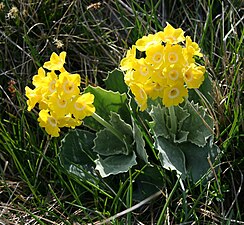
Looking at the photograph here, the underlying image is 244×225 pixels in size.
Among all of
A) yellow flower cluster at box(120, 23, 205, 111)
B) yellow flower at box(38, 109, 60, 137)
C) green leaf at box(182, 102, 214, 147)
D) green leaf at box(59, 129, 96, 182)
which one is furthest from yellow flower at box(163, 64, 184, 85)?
green leaf at box(59, 129, 96, 182)

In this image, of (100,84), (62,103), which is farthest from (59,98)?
(100,84)

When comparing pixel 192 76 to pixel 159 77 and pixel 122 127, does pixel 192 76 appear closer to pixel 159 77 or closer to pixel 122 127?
pixel 159 77

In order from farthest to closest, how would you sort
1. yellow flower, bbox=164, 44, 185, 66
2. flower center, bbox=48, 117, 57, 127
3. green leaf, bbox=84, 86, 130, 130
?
green leaf, bbox=84, 86, 130, 130
flower center, bbox=48, 117, 57, 127
yellow flower, bbox=164, 44, 185, 66

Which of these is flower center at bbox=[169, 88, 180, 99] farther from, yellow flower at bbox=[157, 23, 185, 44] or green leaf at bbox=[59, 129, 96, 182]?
green leaf at bbox=[59, 129, 96, 182]

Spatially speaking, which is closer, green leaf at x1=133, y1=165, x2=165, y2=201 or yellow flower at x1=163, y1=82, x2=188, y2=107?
yellow flower at x1=163, y1=82, x2=188, y2=107

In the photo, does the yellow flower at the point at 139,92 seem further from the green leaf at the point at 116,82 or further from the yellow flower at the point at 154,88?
the green leaf at the point at 116,82

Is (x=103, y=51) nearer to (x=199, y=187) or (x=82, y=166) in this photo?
(x=82, y=166)
